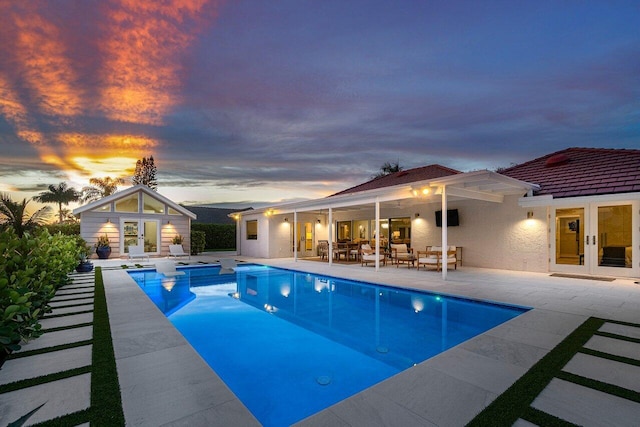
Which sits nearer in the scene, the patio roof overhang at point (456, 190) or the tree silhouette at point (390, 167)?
the patio roof overhang at point (456, 190)

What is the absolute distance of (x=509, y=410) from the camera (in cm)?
264

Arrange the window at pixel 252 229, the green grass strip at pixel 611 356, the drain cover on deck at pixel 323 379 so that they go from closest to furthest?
1. the green grass strip at pixel 611 356
2. the drain cover on deck at pixel 323 379
3. the window at pixel 252 229

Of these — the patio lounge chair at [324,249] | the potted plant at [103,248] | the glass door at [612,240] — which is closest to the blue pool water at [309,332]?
the patio lounge chair at [324,249]

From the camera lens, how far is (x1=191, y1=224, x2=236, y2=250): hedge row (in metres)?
22.5

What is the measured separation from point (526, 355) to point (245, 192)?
2167 cm

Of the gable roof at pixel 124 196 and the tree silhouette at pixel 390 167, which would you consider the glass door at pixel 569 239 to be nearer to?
the gable roof at pixel 124 196

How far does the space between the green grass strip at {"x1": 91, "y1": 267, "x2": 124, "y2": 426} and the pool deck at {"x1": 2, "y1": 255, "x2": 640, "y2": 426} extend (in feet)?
0.23

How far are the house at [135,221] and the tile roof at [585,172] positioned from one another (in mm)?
16737

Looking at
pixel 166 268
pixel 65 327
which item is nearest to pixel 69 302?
pixel 65 327

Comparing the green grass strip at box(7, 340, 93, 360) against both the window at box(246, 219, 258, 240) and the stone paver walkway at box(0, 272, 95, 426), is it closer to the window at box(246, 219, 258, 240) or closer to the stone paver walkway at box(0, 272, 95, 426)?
the stone paver walkway at box(0, 272, 95, 426)

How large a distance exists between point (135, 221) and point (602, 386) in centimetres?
1866

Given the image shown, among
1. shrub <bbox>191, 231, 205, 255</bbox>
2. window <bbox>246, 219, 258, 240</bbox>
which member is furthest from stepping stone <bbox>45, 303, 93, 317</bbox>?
shrub <bbox>191, 231, 205, 255</bbox>

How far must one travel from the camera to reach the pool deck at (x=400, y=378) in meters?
2.58

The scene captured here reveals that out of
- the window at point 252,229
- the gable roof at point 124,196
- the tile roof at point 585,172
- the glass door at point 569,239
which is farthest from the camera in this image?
the window at point 252,229
